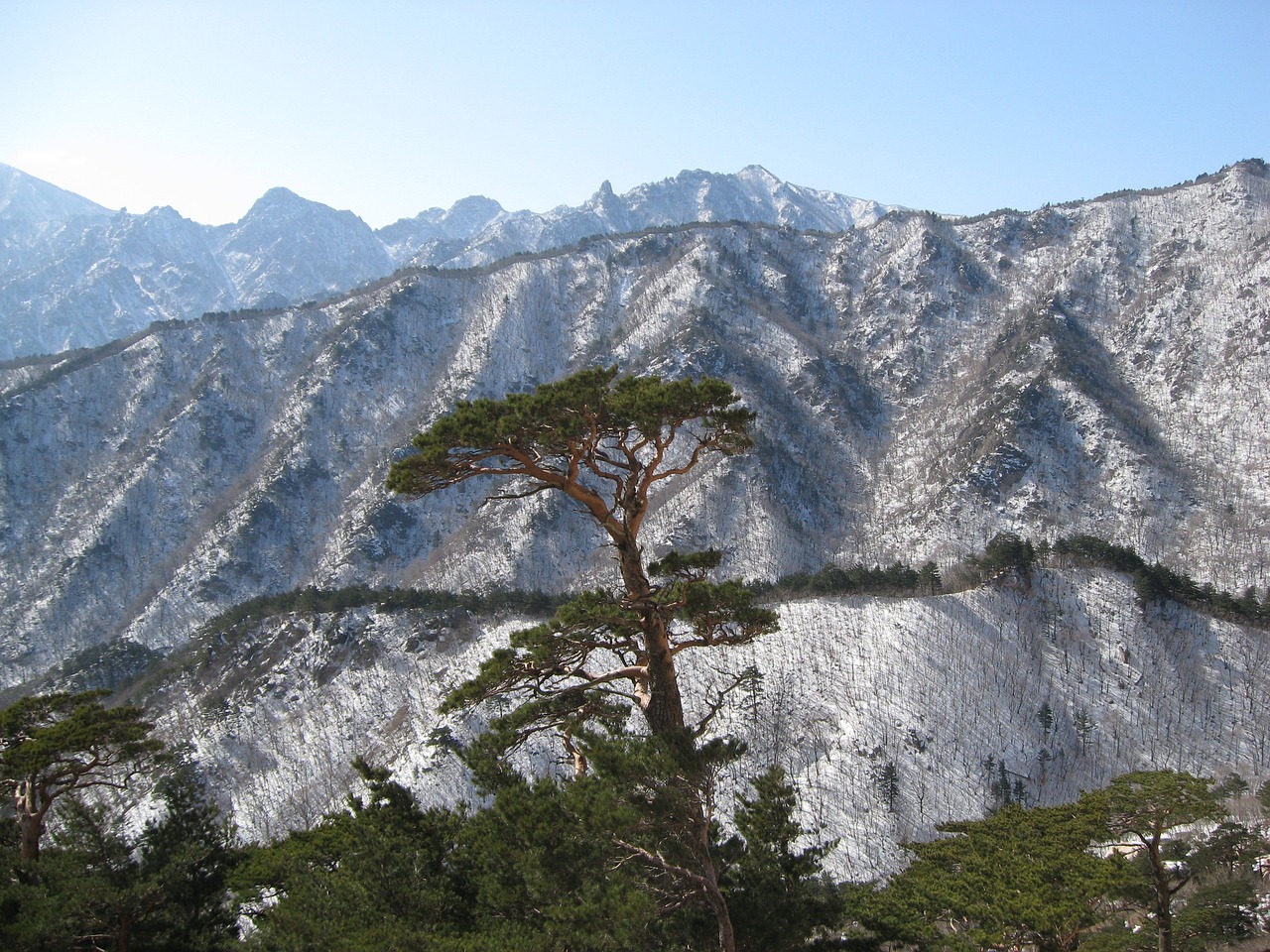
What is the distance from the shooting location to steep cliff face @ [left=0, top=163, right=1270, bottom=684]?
121312 mm

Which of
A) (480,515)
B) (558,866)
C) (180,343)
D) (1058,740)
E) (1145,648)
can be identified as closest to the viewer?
(558,866)

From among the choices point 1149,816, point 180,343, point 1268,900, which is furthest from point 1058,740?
point 180,343

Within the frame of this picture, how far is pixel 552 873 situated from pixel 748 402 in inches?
5092

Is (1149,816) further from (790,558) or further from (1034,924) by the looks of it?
(790,558)

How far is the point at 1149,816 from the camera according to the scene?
19.9 m

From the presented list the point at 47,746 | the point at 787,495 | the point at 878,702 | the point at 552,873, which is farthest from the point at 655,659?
the point at 787,495

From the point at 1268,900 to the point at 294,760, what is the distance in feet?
210

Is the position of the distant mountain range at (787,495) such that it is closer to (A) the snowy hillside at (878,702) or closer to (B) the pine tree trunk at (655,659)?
(A) the snowy hillside at (878,702)

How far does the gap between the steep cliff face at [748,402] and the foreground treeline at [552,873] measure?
93.4 m

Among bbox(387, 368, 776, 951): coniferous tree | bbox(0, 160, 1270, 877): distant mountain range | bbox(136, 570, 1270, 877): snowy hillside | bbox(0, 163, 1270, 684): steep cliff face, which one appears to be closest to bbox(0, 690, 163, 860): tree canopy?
bbox(387, 368, 776, 951): coniferous tree

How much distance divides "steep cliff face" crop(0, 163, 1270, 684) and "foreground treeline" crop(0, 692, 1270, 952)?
306 ft

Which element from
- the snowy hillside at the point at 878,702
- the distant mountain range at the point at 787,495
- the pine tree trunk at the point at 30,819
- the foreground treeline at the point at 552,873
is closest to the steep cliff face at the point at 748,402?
the distant mountain range at the point at 787,495

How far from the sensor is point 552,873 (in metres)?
14.0

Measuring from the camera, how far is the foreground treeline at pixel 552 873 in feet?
44.9
